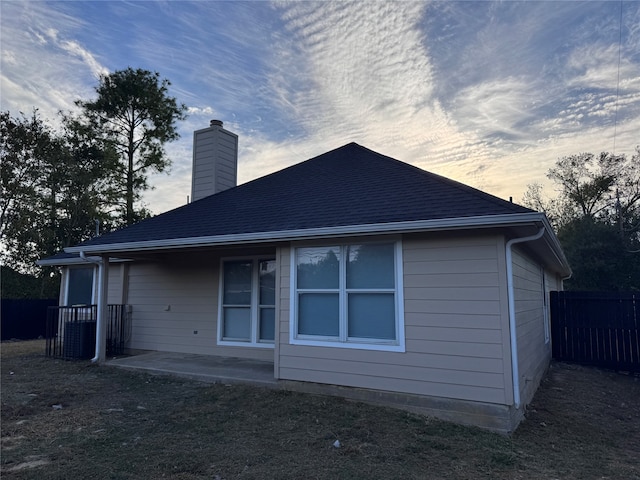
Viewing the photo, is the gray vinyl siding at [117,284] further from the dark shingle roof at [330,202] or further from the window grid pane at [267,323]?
the window grid pane at [267,323]

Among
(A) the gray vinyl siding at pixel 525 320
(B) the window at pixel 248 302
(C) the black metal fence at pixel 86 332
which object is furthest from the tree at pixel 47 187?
(A) the gray vinyl siding at pixel 525 320

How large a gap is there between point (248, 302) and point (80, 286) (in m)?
5.80

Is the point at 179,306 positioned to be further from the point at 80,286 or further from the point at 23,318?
the point at 23,318

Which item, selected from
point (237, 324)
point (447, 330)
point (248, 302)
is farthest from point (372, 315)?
point (237, 324)

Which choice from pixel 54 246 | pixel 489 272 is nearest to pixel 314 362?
pixel 489 272

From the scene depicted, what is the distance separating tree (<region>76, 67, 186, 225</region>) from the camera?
20.7 m

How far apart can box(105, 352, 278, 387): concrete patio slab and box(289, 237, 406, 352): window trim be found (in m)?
0.87

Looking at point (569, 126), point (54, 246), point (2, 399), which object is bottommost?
point (2, 399)

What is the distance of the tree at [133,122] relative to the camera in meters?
20.7

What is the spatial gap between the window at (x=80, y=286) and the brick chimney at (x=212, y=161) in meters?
3.49

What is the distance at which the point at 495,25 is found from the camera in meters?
8.20

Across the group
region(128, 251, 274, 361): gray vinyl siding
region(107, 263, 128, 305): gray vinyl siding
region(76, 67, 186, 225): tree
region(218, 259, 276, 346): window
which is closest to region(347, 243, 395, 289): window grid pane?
region(218, 259, 276, 346): window

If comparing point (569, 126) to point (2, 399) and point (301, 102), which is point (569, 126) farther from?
point (2, 399)

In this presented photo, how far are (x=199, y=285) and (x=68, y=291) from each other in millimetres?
5006
